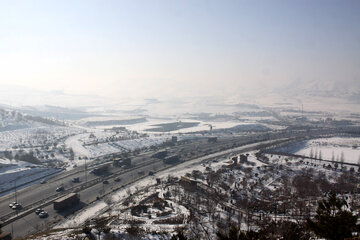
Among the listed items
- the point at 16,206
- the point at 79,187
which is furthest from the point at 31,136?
the point at 16,206

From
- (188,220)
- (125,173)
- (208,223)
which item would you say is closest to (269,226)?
(208,223)

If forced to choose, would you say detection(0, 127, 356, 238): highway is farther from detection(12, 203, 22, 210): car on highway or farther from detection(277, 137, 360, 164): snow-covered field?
detection(277, 137, 360, 164): snow-covered field

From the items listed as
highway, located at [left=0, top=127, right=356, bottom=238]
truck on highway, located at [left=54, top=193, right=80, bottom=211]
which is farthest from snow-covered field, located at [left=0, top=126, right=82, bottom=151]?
truck on highway, located at [left=54, top=193, right=80, bottom=211]

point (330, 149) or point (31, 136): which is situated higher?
point (330, 149)

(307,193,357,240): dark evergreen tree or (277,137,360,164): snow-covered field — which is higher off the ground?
(307,193,357,240): dark evergreen tree

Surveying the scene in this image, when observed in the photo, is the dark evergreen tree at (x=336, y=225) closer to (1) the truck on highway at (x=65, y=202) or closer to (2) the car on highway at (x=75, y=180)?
(1) the truck on highway at (x=65, y=202)

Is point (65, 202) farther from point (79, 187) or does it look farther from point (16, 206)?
point (79, 187)
